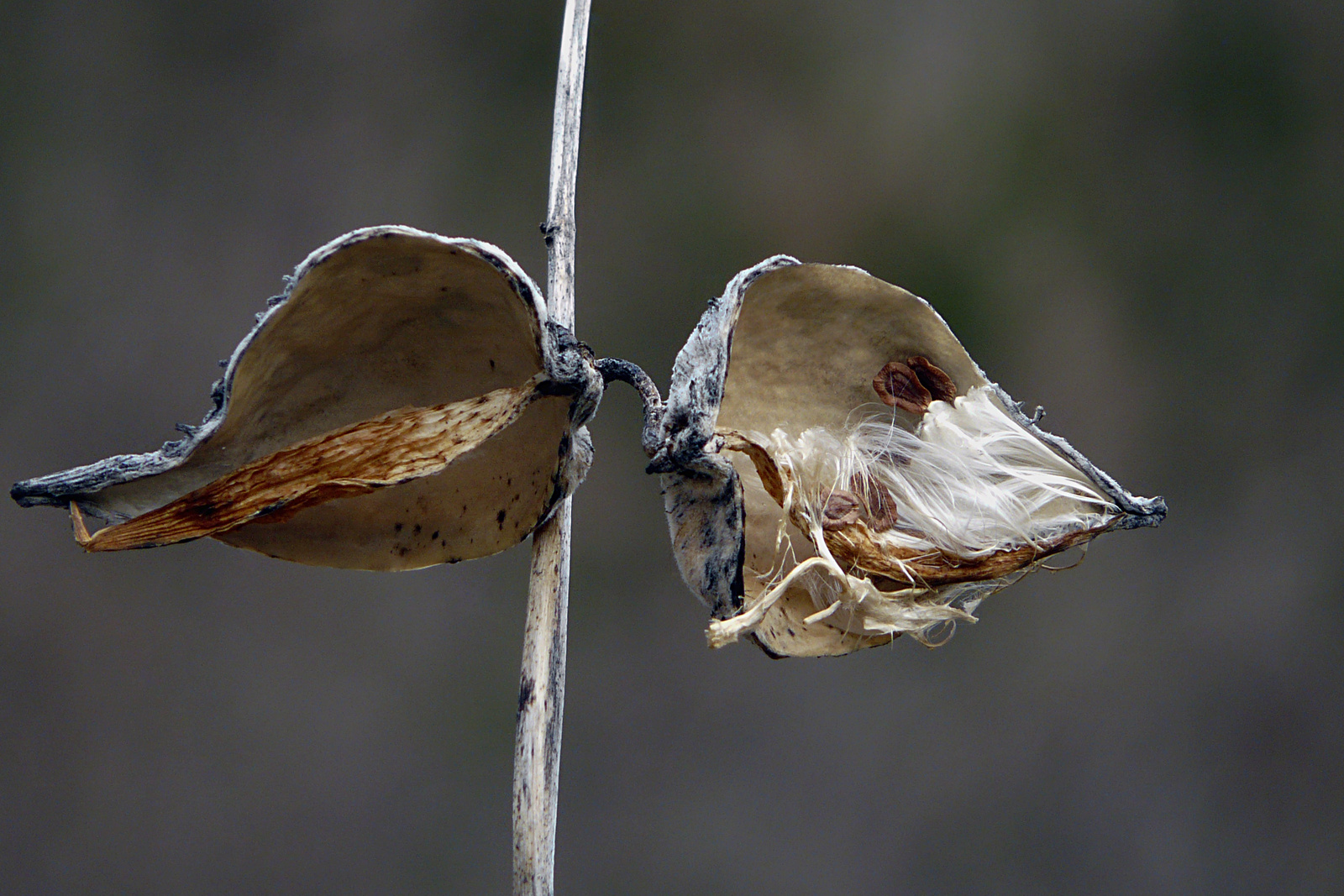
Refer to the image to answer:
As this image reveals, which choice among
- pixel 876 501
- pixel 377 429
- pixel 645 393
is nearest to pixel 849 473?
pixel 876 501

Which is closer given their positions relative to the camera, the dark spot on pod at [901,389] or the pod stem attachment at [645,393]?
the pod stem attachment at [645,393]

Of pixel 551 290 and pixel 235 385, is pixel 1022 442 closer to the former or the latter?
pixel 551 290

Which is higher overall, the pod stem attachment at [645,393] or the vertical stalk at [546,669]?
the pod stem attachment at [645,393]

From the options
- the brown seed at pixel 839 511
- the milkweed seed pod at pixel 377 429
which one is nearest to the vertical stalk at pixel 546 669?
the milkweed seed pod at pixel 377 429

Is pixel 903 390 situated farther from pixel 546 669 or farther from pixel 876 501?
pixel 546 669

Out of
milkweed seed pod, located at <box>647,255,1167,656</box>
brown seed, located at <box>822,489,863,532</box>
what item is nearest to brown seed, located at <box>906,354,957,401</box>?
milkweed seed pod, located at <box>647,255,1167,656</box>

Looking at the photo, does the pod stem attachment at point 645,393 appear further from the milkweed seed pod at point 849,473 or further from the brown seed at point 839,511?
the brown seed at point 839,511
